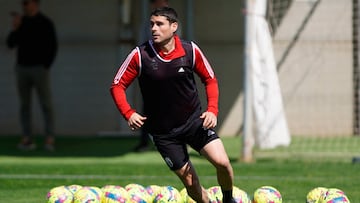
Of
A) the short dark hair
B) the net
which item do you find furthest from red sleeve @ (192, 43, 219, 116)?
the net

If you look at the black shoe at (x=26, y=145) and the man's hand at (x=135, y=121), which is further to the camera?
the black shoe at (x=26, y=145)

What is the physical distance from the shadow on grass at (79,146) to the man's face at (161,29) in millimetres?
7606

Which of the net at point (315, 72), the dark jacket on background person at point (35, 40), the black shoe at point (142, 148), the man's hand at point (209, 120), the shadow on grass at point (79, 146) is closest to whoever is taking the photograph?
the man's hand at point (209, 120)

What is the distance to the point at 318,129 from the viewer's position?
19.3 metres

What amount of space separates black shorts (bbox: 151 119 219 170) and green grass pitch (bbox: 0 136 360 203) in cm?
147

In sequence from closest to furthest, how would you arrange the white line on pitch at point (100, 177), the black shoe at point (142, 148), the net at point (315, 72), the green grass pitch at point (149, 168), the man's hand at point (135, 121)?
1. the man's hand at point (135, 121)
2. the green grass pitch at point (149, 168)
3. the white line on pitch at point (100, 177)
4. the black shoe at point (142, 148)
5. the net at point (315, 72)

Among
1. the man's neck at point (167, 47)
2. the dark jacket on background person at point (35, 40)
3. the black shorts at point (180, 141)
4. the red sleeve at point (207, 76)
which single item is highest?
the man's neck at point (167, 47)

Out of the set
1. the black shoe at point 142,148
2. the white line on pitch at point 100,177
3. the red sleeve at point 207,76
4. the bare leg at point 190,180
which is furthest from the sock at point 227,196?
the black shoe at point 142,148

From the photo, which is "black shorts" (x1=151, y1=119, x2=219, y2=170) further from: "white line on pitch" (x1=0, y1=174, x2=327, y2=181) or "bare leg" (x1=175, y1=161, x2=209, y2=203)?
"white line on pitch" (x1=0, y1=174, x2=327, y2=181)

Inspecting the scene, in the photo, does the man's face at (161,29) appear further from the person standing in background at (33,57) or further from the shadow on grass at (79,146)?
the person standing in background at (33,57)

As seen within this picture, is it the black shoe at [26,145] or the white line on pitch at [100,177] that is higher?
the white line on pitch at [100,177]

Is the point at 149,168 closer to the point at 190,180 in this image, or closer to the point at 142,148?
the point at 142,148

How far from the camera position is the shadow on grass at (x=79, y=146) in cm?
1662

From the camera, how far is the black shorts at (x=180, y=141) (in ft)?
29.8
